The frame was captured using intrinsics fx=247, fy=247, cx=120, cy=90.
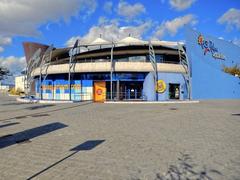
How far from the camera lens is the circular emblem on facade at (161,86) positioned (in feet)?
104

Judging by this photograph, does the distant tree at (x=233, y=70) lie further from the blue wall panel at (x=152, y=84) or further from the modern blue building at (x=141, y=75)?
the blue wall panel at (x=152, y=84)

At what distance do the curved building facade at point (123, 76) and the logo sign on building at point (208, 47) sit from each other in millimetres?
3623

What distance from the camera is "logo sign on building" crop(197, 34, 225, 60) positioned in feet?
117

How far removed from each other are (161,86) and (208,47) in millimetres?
11280

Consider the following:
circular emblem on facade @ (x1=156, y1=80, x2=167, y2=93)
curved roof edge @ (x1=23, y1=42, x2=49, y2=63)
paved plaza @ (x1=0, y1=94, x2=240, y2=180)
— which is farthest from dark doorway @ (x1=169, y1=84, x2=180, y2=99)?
curved roof edge @ (x1=23, y1=42, x2=49, y2=63)

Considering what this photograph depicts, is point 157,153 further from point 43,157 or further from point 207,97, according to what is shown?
point 207,97

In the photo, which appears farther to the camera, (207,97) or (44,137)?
(207,97)

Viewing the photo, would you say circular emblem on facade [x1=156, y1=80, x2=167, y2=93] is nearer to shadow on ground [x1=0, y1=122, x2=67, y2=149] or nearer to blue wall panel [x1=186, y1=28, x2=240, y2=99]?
blue wall panel [x1=186, y1=28, x2=240, y2=99]

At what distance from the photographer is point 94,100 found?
32.3 meters

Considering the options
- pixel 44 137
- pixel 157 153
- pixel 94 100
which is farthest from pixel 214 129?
pixel 94 100

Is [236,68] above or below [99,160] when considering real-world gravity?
above

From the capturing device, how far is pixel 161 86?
3189 cm

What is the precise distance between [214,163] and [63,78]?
30.7m

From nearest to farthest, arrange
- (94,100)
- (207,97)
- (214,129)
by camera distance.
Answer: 1. (214,129)
2. (94,100)
3. (207,97)
